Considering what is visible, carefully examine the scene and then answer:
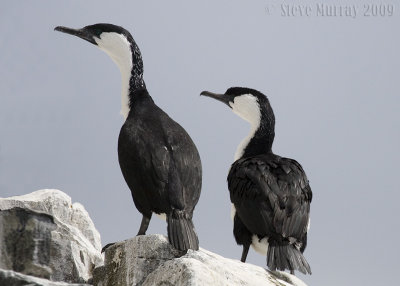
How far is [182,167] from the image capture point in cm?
802

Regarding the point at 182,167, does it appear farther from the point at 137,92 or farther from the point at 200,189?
the point at 137,92

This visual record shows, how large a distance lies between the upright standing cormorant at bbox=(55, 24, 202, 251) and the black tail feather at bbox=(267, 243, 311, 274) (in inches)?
37.3

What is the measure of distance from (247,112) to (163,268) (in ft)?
15.4

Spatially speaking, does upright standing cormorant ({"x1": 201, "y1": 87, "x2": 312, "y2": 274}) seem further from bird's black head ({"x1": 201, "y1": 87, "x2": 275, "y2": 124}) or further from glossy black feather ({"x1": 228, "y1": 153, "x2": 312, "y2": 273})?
bird's black head ({"x1": 201, "y1": 87, "x2": 275, "y2": 124})

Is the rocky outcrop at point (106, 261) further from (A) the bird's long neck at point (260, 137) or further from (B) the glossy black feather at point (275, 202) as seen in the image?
(A) the bird's long neck at point (260, 137)

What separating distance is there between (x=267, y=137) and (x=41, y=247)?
4423 millimetres

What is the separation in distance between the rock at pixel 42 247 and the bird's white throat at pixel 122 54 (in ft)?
5.57

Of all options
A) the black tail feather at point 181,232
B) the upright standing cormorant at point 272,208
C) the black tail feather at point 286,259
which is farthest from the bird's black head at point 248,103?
the black tail feather at point 181,232

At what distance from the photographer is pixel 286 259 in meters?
8.06

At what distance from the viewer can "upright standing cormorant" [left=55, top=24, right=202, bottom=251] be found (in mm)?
7582

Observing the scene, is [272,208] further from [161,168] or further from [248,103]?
Answer: [248,103]

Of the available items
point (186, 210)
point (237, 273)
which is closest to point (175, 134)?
point (186, 210)

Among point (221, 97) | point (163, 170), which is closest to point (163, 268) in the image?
point (163, 170)

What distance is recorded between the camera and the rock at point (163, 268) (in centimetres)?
605
